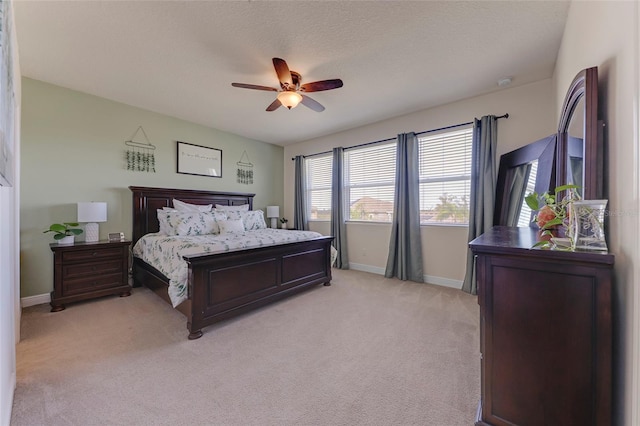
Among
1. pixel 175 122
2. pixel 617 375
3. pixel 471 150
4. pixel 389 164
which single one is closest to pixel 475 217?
pixel 471 150

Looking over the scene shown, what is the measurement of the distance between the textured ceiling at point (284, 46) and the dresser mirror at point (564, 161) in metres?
0.87

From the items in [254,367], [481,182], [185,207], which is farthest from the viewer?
[185,207]

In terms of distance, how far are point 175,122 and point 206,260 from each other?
297 cm

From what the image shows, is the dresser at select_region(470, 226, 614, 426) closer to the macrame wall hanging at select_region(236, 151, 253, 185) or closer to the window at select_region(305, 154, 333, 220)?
the window at select_region(305, 154, 333, 220)

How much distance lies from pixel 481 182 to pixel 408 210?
104cm

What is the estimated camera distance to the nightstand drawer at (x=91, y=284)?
2.88 meters

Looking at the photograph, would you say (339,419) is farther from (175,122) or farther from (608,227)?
(175,122)

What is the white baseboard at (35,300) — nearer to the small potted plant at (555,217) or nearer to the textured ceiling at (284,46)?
the textured ceiling at (284,46)

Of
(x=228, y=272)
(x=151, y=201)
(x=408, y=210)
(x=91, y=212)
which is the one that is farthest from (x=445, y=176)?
(x=91, y=212)

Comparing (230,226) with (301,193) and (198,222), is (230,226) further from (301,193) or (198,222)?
(301,193)

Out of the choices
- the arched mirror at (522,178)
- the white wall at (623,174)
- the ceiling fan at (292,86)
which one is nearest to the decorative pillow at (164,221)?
the ceiling fan at (292,86)

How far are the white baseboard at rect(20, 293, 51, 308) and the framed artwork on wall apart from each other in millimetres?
2283

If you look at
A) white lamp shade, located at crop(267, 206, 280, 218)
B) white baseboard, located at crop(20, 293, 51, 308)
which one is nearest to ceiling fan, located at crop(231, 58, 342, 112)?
white lamp shade, located at crop(267, 206, 280, 218)

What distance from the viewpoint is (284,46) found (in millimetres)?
2309
